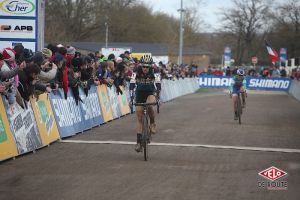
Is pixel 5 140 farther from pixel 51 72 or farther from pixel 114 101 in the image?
pixel 114 101

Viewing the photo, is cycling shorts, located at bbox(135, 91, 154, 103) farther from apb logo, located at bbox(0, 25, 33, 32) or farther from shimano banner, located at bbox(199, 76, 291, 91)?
shimano banner, located at bbox(199, 76, 291, 91)

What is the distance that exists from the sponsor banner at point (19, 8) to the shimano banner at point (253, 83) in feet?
120

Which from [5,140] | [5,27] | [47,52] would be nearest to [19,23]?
[5,27]

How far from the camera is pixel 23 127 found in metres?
12.4

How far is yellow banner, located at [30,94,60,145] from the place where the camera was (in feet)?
43.6

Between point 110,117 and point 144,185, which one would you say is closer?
point 144,185

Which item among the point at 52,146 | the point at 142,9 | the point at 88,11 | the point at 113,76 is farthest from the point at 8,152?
the point at 142,9

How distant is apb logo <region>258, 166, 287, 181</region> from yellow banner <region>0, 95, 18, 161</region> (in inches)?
174

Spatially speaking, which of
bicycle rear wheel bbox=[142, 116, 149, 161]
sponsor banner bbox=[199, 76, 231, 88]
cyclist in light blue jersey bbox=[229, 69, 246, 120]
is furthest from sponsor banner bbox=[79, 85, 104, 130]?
sponsor banner bbox=[199, 76, 231, 88]

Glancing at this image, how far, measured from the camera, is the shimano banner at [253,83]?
52.1 meters

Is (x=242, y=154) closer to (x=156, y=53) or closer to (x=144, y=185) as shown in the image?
(x=144, y=185)

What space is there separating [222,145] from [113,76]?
8278mm

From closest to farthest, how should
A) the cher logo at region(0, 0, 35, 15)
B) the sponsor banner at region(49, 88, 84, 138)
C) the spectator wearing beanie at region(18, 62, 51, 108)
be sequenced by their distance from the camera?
the spectator wearing beanie at region(18, 62, 51, 108)
the sponsor banner at region(49, 88, 84, 138)
the cher logo at region(0, 0, 35, 15)

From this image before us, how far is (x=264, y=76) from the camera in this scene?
57.3m
